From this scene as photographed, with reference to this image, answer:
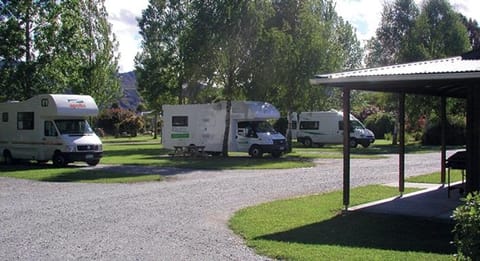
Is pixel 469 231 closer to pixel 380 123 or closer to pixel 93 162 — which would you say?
pixel 93 162

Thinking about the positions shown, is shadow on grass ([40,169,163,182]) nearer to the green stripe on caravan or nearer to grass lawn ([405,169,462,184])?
grass lawn ([405,169,462,184])

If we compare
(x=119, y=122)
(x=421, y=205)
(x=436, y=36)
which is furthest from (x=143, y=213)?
(x=119, y=122)

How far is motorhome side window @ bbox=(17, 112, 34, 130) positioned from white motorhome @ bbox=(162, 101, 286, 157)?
8.59 meters

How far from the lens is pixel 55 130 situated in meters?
23.7

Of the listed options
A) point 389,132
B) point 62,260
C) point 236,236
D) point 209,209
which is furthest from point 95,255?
point 389,132

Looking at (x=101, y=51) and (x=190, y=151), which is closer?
(x=190, y=151)

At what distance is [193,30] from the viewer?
28391 mm

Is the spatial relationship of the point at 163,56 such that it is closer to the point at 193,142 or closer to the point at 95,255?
the point at 193,142

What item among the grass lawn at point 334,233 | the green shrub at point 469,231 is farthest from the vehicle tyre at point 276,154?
the green shrub at point 469,231

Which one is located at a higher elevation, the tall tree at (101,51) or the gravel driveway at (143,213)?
the tall tree at (101,51)

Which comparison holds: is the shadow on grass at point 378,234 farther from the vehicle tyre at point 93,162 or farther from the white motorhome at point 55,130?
the vehicle tyre at point 93,162

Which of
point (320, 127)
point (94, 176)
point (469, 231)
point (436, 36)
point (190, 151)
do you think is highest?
point (436, 36)

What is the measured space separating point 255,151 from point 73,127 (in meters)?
9.37

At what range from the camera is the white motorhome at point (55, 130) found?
77.0 feet
